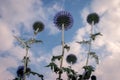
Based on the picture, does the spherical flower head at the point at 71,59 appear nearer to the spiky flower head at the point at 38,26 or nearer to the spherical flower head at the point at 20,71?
the spiky flower head at the point at 38,26

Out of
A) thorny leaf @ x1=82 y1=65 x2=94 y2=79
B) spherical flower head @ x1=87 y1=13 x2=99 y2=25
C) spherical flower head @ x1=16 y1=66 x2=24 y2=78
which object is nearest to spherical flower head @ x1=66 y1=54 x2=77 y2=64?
spherical flower head @ x1=87 y1=13 x2=99 y2=25

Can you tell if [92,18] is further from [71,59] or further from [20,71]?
[20,71]

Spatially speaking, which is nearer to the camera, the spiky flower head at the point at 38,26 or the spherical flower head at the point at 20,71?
the spherical flower head at the point at 20,71

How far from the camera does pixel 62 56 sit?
14055 millimetres

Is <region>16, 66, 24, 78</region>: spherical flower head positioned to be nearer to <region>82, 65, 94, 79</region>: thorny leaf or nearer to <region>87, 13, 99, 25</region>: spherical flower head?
<region>82, 65, 94, 79</region>: thorny leaf

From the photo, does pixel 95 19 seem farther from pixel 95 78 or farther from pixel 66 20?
pixel 95 78

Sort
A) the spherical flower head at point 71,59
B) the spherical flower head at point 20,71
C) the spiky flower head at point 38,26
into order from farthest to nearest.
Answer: the spherical flower head at point 71,59 → the spiky flower head at point 38,26 → the spherical flower head at point 20,71

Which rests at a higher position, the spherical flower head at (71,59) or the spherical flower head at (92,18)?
the spherical flower head at (92,18)

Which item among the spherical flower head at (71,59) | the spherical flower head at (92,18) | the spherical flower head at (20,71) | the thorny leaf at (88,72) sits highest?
the spherical flower head at (92,18)

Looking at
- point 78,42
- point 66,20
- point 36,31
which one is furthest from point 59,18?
point 36,31

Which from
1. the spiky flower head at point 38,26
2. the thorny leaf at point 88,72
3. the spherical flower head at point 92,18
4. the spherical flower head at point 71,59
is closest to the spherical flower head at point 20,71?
the spiky flower head at point 38,26

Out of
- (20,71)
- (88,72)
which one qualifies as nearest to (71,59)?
(20,71)

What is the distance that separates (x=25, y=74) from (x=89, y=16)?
610 centimetres

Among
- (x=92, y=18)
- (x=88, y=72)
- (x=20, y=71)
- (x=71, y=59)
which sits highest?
Answer: (x=92, y=18)
